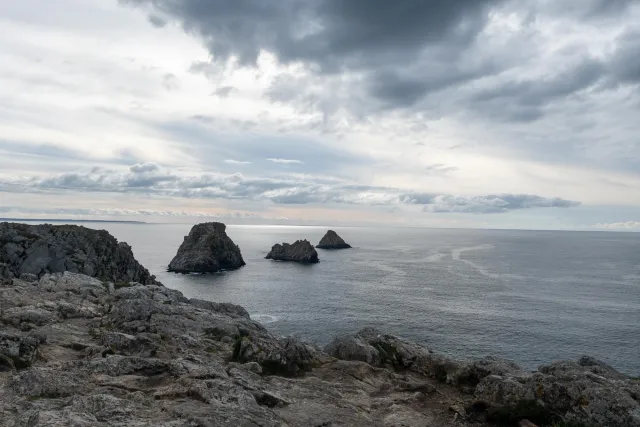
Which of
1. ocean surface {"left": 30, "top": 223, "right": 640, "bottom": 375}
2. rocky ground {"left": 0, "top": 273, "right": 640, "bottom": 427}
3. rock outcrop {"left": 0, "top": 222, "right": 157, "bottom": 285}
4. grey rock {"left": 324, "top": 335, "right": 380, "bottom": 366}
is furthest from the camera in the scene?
rock outcrop {"left": 0, "top": 222, "right": 157, "bottom": 285}

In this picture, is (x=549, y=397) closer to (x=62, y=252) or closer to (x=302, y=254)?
(x=62, y=252)

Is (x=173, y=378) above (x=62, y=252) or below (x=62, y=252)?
above

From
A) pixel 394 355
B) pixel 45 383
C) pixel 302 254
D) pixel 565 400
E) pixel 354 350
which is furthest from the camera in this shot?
pixel 302 254

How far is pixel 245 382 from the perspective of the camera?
60.5 ft

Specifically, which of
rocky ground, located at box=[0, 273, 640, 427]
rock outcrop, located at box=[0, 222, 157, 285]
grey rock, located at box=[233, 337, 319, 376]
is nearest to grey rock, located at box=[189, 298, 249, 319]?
rocky ground, located at box=[0, 273, 640, 427]

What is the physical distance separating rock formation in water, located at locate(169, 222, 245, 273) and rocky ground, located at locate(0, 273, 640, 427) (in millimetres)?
124396

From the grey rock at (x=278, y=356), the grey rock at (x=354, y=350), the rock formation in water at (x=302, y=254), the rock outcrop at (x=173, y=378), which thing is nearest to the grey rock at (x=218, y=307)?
the rock outcrop at (x=173, y=378)

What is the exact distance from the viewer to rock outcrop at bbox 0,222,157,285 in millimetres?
76250

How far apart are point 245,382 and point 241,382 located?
0.29 metres

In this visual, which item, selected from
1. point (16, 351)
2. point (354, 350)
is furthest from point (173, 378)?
point (354, 350)

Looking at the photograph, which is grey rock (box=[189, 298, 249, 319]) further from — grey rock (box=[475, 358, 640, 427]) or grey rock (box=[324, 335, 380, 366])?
grey rock (box=[475, 358, 640, 427])

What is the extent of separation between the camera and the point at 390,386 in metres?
22.3

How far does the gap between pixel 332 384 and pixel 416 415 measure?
4783mm

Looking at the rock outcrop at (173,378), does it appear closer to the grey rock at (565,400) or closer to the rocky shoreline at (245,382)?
the rocky shoreline at (245,382)
